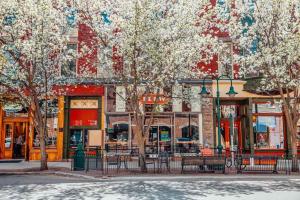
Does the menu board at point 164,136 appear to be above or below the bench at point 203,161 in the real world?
above

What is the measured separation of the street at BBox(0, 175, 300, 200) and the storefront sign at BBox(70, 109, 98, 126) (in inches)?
319

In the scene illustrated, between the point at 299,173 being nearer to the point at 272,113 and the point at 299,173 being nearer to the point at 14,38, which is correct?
the point at 272,113

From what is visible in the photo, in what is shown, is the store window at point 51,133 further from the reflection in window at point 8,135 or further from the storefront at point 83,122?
the reflection in window at point 8,135

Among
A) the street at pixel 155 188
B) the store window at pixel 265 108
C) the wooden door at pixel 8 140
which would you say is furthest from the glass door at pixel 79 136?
the store window at pixel 265 108

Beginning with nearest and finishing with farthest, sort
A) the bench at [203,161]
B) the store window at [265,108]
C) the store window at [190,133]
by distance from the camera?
the bench at [203,161] < the store window at [190,133] < the store window at [265,108]

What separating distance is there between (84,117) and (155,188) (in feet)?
43.1

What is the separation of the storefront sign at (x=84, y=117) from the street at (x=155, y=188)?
26.6 feet

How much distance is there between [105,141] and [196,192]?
13.2 meters

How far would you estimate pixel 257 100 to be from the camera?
24359 millimetres

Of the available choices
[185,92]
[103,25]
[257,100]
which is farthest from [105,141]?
[257,100]

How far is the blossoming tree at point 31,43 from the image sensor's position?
56.8 ft

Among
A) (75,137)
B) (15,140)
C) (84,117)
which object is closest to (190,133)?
(84,117)

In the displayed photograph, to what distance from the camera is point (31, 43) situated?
17109 mm

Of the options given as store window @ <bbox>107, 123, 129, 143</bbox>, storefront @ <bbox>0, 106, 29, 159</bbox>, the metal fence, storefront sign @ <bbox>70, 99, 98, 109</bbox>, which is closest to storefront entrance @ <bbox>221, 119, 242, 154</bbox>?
the metal fence
